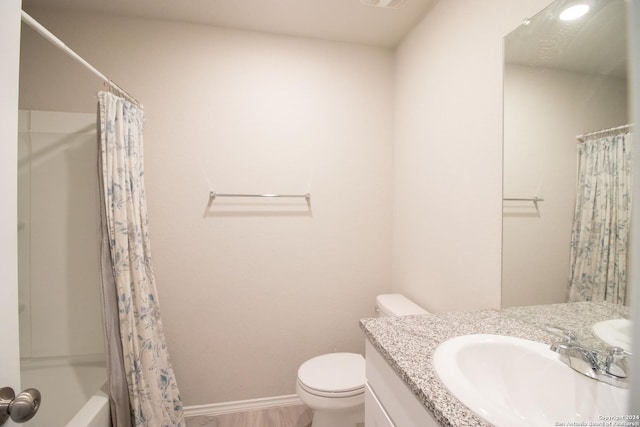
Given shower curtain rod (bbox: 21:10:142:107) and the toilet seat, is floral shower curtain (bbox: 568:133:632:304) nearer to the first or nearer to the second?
the toilet seat

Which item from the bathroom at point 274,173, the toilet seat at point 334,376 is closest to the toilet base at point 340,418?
the toilet seat at point 334,376

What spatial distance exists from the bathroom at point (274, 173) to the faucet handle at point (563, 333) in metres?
0.49

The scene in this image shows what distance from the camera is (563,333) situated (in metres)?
0.83

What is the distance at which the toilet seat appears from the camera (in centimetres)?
138

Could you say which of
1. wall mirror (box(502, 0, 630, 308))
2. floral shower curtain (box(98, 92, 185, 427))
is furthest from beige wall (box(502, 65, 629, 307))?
floral shower curtain (box(98, 92, 185, 427))

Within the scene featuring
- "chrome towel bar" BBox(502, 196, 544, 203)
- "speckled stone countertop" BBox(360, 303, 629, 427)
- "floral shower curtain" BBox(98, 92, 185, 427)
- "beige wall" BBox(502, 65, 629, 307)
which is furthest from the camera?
"floral shower curtain" BBox(98, 92, 185, 427)

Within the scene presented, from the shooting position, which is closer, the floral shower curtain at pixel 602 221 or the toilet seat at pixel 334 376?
the floral shower curtain at pixel 602 221

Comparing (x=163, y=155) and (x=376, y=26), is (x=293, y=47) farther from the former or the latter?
(x=163, y=155)

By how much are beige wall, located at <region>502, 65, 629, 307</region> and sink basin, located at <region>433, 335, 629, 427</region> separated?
9.9 inches

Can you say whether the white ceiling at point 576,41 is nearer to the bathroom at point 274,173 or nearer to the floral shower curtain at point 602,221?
the floral shower curtain at point 602,221

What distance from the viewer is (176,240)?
68.2 inches

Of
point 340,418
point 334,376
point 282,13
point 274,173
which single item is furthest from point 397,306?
point 282,13

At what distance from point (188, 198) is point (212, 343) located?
0.96 metres

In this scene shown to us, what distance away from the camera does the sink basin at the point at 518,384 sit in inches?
24.4
